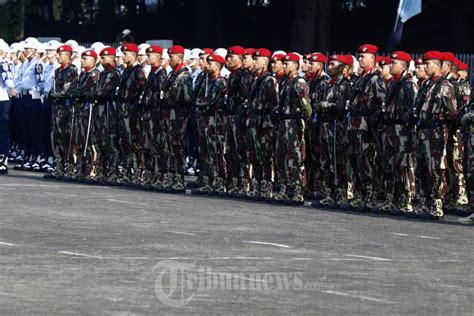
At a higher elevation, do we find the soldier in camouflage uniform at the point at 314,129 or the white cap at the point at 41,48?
the white cap at the point at 41,48

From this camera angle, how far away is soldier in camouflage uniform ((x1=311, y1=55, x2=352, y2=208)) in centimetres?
2077

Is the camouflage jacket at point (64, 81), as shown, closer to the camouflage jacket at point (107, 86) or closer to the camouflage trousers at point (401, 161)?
the camouflage jacket at point (107, 86)

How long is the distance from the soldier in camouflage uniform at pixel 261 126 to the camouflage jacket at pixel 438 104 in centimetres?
282

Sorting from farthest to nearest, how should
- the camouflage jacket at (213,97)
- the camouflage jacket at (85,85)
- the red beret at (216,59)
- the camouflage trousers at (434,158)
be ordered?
the camouflage jacket at (85,85)
the red beret at (216,59)
the camouflage jacket at (213,97)
the camouflage trousers at (434,158)

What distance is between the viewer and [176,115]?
75.9 feet

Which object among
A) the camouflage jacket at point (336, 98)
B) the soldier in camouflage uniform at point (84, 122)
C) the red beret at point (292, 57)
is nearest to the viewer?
the camouflage jacket at point (336, 98)

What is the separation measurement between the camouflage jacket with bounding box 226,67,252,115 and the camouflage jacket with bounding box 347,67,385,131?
7.10 feet

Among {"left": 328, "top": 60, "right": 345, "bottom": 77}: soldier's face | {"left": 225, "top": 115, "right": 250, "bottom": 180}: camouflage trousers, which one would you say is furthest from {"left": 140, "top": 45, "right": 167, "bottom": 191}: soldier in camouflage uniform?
{"left": 328, "top": 60, "right": 345, "bottom": 77}: soldier's face

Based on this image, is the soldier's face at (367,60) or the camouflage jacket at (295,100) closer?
the soldier's face at (367,60)

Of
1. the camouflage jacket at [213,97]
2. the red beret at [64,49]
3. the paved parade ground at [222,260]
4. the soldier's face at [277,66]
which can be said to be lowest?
the paved parade ground at [222,260]

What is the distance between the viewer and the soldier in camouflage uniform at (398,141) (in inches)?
776

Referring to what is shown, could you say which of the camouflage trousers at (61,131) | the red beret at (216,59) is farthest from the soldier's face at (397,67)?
the camouflage trousers at (61,131)

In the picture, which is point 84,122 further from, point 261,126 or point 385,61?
point 385,61

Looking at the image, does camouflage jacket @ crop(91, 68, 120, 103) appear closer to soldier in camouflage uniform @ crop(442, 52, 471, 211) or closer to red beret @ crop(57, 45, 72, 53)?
red beret @ crop(57, 45, 72, 53)
